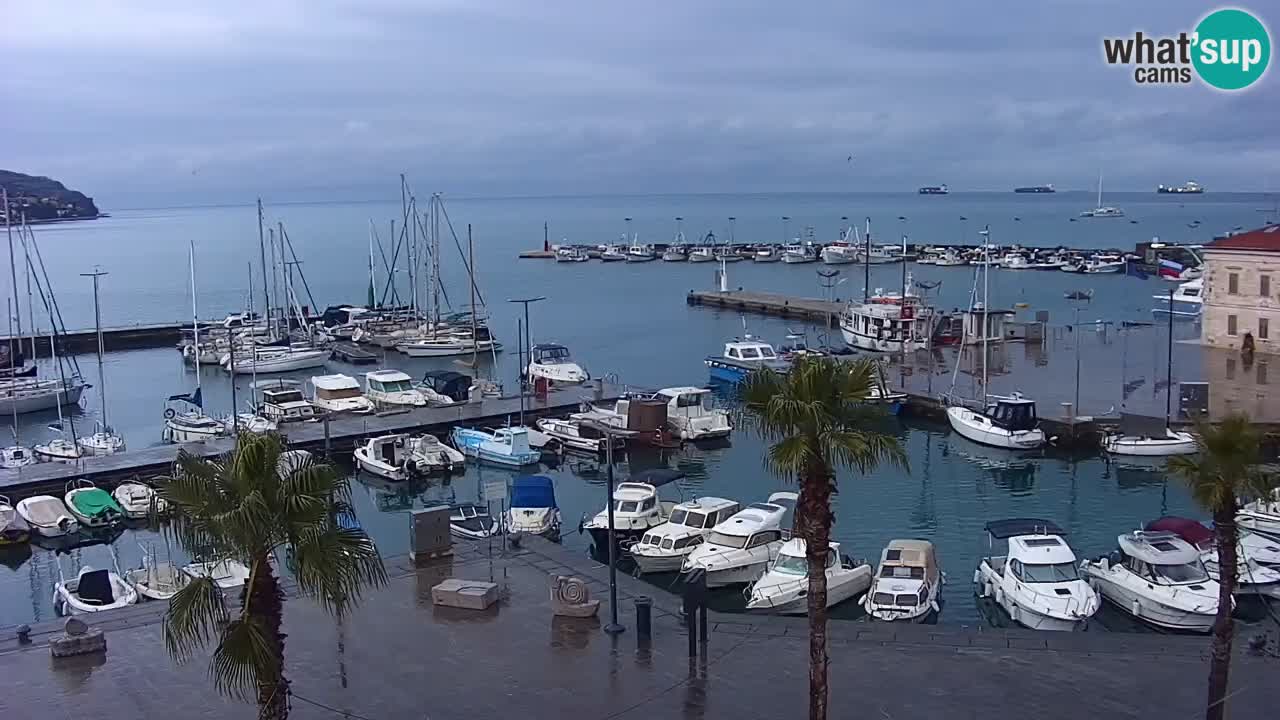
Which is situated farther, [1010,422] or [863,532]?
[1010,422]

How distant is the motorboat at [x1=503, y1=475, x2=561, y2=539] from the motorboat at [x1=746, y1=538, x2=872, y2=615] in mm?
7406

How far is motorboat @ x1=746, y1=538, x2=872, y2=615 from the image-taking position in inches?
875

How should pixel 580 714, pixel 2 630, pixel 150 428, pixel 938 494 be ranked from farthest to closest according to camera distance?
1. pixel 150 428
2. pixel 938 494
3. pixel 2 630
4. pixel 580 714

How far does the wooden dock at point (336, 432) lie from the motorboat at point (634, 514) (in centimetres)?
914

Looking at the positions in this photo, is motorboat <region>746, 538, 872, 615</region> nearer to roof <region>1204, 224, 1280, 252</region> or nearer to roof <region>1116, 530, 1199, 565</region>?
roof <region>1116, 530, 1199, 565</region>

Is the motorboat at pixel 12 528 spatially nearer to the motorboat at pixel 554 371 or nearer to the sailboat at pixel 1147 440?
the motorboat at pixel 554 371

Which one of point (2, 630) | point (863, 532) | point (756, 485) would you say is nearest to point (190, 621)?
point (2, 630)

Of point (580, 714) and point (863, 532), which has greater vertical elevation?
point (580, 714)

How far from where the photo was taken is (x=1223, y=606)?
1200cm

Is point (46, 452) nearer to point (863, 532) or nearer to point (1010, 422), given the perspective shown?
point (863, 532)

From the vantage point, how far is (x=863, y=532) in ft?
101

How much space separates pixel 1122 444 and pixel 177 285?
12858cm

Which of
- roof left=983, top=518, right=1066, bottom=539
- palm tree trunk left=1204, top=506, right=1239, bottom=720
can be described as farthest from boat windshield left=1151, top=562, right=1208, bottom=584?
palm tree trunk left=1204, top=506, right=1239, bottom=720

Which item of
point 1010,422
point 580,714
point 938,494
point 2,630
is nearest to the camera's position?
point 580,714
